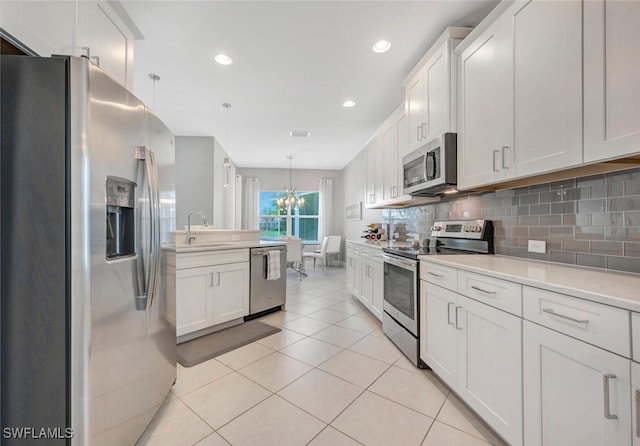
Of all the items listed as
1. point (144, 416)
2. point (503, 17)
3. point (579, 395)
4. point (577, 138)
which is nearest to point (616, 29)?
point (577, 138)

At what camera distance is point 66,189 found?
0.98 m

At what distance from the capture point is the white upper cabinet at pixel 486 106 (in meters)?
1.65

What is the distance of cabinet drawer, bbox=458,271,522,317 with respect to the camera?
4.04 ft

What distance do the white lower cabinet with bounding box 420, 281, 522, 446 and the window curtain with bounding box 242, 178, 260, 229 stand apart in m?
6.24

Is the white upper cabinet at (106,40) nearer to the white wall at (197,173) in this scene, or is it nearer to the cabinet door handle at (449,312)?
the cabinet door handle at (449,312)

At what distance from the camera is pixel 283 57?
2.57m

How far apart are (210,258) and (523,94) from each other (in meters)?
2.76

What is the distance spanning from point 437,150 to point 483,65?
642 mm

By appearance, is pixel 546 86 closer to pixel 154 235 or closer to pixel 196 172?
pixel 154 235

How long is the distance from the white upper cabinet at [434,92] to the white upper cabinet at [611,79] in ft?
3.16

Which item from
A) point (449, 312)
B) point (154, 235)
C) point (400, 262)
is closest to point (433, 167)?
point (400, 262)

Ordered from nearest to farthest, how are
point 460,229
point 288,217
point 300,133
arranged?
point 460,229, point 300,133, point 288,217

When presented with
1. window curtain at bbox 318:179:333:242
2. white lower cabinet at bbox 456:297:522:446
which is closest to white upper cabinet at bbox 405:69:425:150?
white lower cabinet at bbox 456:297:522:446

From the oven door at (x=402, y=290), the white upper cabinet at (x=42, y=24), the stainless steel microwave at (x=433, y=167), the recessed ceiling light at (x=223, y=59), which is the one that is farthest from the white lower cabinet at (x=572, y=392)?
the recessed ceiling light at (x=223, y=59)
